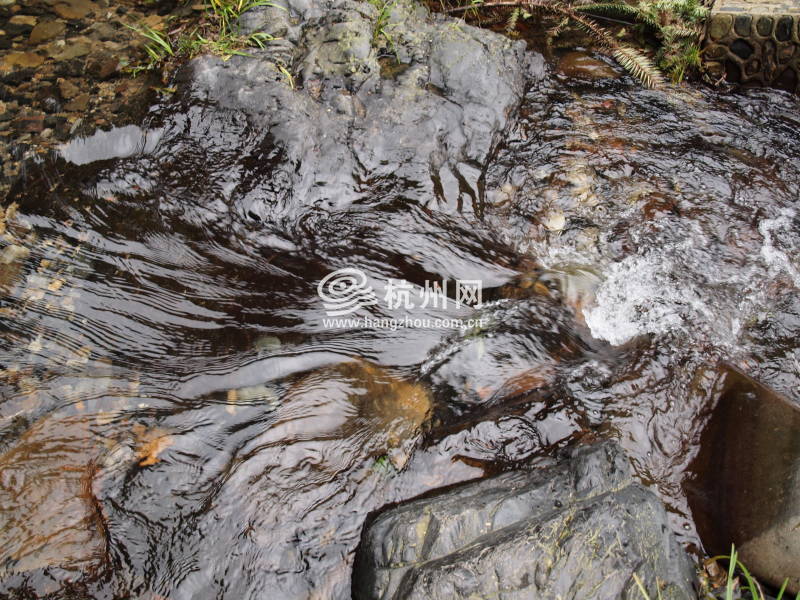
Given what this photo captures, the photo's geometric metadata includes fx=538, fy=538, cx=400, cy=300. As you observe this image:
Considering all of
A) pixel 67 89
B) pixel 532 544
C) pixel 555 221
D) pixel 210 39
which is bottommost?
pixel 532 544

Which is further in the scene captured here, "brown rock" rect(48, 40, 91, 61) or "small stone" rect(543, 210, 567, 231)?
"brown rock" rect(48, 40, 91, 61)

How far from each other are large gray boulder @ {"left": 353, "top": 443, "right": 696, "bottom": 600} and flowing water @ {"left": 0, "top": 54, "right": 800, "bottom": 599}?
0.29 meters

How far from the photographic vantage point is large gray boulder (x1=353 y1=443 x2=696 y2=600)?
8.61ft

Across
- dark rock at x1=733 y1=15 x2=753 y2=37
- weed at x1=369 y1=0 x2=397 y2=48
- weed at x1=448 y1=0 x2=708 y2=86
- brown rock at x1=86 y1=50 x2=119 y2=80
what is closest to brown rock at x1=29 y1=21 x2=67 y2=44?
brown rock at x1=86 y1=50 x2=119 y2=80

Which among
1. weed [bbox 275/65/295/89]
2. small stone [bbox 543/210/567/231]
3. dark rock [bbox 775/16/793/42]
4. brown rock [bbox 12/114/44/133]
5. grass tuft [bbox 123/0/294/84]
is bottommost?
small stone [bbox 543/210/567/231]

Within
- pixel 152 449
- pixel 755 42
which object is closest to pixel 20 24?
pixel 152 449

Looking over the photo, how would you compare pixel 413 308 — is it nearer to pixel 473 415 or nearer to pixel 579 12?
pixel 473 415

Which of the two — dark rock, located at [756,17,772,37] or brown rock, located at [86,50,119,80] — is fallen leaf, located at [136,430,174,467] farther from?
dark rock, located at [756,17,772,37]

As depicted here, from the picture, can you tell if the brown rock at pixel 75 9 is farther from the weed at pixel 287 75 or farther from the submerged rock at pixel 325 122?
the weed at pixel 287 75

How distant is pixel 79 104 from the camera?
15.7 ft

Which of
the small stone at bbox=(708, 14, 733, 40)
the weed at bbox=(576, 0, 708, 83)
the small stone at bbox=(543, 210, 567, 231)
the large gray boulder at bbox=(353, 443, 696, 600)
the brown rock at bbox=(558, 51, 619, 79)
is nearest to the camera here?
the large gray boulder at bbox=(353, 443, 696, 600)

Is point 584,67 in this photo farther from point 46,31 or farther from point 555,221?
point 46,31

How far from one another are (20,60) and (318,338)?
4.18 metres

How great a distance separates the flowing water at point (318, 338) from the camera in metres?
3.06
